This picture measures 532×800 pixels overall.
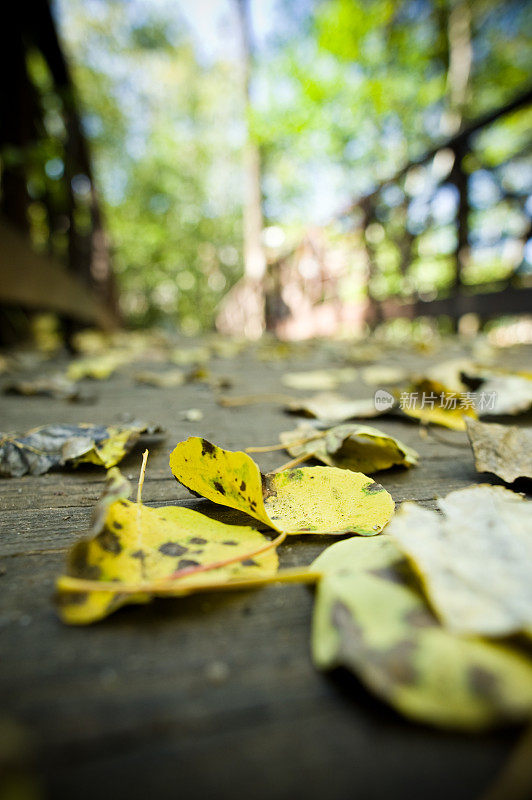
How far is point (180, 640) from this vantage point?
0.30m

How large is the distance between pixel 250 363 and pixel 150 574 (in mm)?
1883

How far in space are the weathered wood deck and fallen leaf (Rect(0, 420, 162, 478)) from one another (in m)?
0.23

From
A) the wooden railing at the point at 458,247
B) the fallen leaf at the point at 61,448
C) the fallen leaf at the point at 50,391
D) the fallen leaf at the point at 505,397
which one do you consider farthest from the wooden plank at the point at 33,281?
the wooden railing at the point at 458,247

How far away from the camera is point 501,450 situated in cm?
60

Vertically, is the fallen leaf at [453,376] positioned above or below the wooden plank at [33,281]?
below

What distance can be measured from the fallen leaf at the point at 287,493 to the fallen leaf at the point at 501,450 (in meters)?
0.19

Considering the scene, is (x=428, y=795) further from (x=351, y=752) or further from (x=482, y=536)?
(x=482, y=536)

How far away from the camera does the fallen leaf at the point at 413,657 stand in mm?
228

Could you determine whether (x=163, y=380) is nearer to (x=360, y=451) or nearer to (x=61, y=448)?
(x=61, y=448)

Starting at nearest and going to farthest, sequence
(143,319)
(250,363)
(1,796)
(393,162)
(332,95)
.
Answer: (1,796), (250,363), (332,95), (393,162), (143,319)

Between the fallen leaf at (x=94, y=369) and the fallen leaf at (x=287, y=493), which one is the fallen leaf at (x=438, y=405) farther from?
the fallen leaf at (x=94, y=369)

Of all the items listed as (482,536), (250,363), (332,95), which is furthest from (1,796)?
(332,95)

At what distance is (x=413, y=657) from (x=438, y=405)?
751mm

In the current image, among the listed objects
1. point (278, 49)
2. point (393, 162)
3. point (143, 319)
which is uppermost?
point (278, 49)
